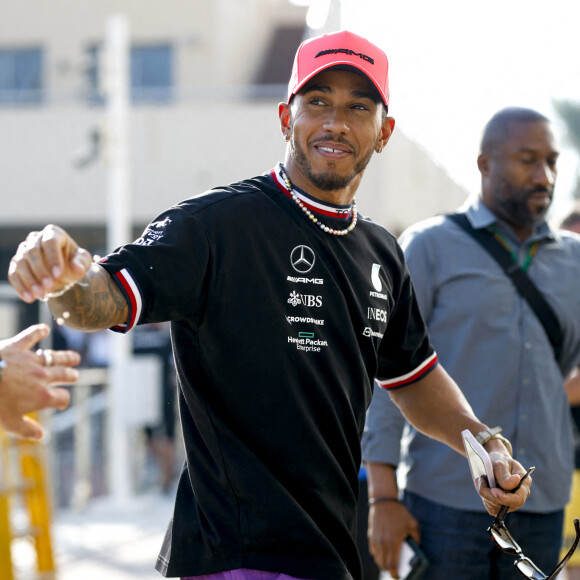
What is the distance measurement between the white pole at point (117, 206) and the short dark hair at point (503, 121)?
24.4 ft

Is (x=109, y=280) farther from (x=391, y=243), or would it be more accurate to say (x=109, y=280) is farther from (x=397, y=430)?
(x=397, y=430)

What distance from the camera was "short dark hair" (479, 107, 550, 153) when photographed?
4.26m

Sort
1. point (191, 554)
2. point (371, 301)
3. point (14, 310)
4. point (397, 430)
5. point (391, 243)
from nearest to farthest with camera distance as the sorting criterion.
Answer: point (191, 554), point (371, 301), point (391, 243), point (397, 430), point (14, 310)

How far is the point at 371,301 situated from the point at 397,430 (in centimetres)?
128

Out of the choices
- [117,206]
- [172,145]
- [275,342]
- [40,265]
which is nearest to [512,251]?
[275,342]

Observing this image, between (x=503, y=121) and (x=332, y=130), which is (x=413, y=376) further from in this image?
(x=503, y=121)

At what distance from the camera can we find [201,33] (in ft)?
80.9

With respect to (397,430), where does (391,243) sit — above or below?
above

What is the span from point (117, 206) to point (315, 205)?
29.3 feet

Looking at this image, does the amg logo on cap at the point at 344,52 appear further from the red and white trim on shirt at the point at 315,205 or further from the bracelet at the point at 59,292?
the bracelet at the point at 59,292

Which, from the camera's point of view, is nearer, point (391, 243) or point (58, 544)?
point (391, 243)

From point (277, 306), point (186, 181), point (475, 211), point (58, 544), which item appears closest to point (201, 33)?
point (186, 181)

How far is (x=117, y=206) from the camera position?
11641mm

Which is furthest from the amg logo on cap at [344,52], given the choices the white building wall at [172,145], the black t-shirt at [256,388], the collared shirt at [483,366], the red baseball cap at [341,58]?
the white building wall at [172,145]
